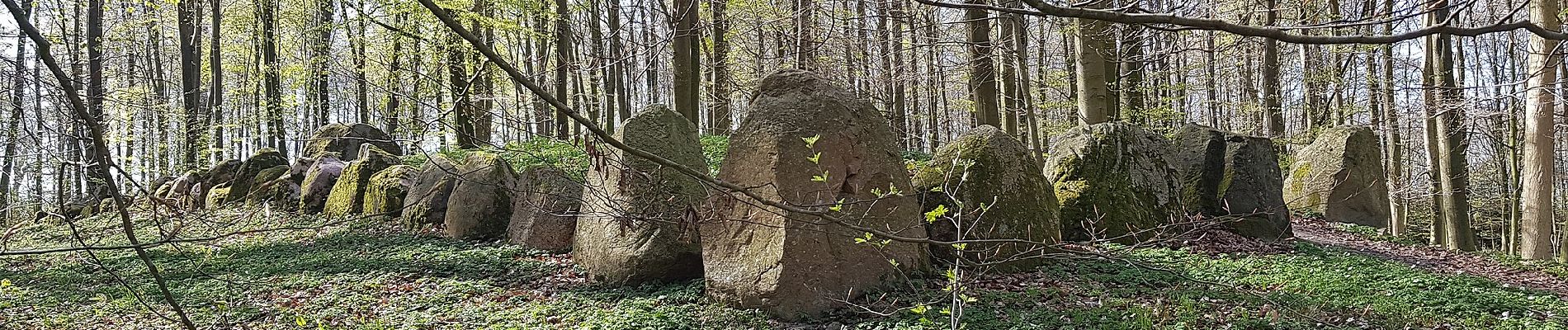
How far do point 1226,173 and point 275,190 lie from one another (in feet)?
45.7

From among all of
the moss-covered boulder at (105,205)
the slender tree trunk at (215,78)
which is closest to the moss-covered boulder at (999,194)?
the moss-covered boulder at (105,205)

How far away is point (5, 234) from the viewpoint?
224cm

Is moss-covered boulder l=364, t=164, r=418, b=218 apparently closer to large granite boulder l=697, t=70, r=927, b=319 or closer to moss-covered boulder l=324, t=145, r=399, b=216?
moss-covered boulder l=324, t=145, r=399, b=216

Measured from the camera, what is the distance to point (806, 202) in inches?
236

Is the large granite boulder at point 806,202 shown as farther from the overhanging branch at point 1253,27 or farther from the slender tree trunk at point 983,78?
the slender tree trunk at point 983,78

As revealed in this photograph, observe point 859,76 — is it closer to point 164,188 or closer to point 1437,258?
point 1437,258

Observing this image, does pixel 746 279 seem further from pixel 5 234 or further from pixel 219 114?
pixel 219 114

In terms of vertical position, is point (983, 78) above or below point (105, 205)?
above

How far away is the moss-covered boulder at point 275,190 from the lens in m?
13.2

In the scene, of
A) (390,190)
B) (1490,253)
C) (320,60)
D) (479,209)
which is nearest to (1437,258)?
(1490,253)

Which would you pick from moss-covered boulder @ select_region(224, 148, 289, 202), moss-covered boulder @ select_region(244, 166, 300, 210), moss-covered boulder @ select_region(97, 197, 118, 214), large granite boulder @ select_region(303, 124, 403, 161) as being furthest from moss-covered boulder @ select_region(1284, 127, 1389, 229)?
moss-covered boulder @ select_region(224, 148, 289, 202)

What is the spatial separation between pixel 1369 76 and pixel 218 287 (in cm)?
1492

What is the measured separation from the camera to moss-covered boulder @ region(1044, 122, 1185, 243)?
9109 mm

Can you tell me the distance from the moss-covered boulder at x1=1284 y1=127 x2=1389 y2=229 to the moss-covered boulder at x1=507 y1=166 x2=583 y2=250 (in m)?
10.4
